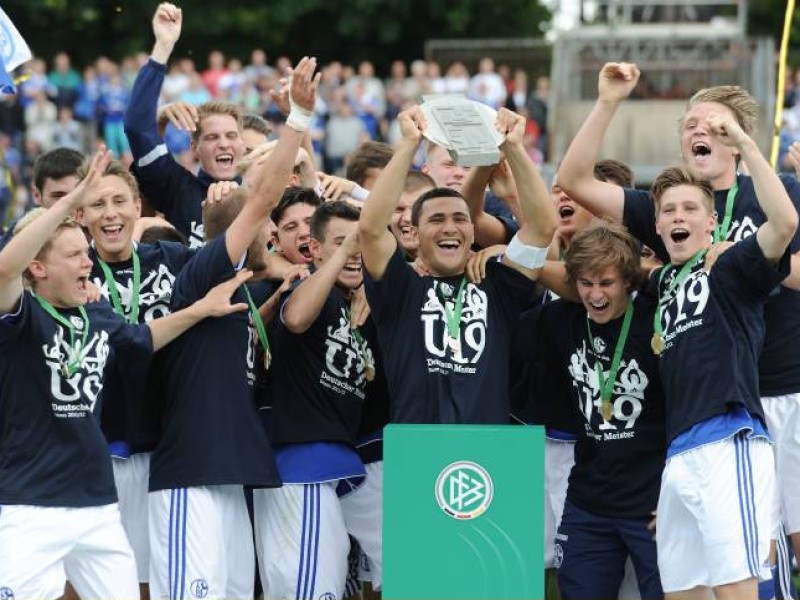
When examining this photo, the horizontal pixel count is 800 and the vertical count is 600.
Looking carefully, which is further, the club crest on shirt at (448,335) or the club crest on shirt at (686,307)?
the club crest on shirt at (448,335)

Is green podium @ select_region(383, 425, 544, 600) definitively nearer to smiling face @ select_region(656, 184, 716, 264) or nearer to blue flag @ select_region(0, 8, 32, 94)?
smiling face @ select_region(656, 184, 716, 264)

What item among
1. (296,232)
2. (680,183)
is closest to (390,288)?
(296,232)

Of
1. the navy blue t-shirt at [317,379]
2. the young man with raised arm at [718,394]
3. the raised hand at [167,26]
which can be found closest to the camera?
the young man with raised arm at [718,394]

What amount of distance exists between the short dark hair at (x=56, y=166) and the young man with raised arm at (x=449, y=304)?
6.70ft

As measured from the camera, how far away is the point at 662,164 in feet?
75.0

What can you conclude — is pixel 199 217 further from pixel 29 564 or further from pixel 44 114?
pixel 44 114

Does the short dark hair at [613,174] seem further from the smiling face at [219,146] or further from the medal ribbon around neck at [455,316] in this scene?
the smiling face at [219,146]

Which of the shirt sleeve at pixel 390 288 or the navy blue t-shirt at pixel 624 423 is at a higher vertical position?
the shirt sleeve at pixel 390 288

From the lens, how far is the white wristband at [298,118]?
7387 millimetres

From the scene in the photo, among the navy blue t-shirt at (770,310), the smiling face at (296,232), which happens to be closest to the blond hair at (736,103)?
the navy blue t-shirt at (770,310)

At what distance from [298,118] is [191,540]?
6.23ft

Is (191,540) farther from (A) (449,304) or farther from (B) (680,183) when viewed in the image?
(B) (680,183)

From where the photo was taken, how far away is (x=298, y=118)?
24.3ft

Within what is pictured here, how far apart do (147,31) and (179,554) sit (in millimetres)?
23942
